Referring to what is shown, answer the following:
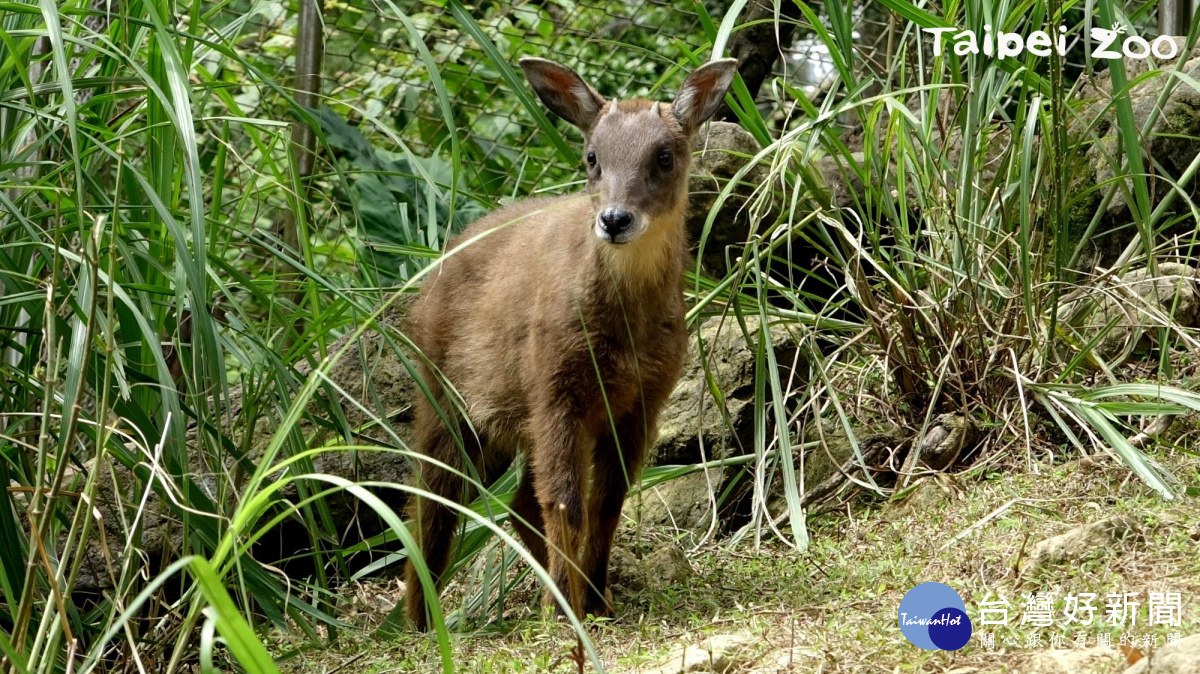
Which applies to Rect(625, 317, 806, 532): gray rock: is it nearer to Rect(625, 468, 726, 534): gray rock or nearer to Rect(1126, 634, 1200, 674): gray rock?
Rect(625, 468, 726, 534): gray rock

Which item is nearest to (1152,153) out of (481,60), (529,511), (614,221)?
(614,221)

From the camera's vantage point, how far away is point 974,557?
377cm

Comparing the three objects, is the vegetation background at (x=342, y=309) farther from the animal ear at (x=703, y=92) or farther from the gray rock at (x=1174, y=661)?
the gray rock at (x=1174, y=661)

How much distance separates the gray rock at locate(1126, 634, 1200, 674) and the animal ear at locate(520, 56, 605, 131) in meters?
2.65

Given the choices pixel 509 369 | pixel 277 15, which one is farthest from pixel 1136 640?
pixel 277 15

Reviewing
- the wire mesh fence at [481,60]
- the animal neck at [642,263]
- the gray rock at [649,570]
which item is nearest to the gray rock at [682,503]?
the gray rock at [649,570]

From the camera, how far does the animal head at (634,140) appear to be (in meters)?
4.16

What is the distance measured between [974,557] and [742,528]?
1040 millimetres

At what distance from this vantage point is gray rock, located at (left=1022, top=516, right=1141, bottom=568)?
11.7ft

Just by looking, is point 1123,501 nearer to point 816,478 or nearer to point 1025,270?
point 1025,270

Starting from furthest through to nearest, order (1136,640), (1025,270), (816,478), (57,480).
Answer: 1. (816,478)
2. (1025,270)
3. (1136,640)
4. (57,480)

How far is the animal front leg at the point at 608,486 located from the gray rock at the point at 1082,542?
1292 millimetres

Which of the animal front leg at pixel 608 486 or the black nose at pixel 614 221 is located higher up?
the black nose at pixel 614 221

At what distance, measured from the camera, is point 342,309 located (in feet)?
13.3
